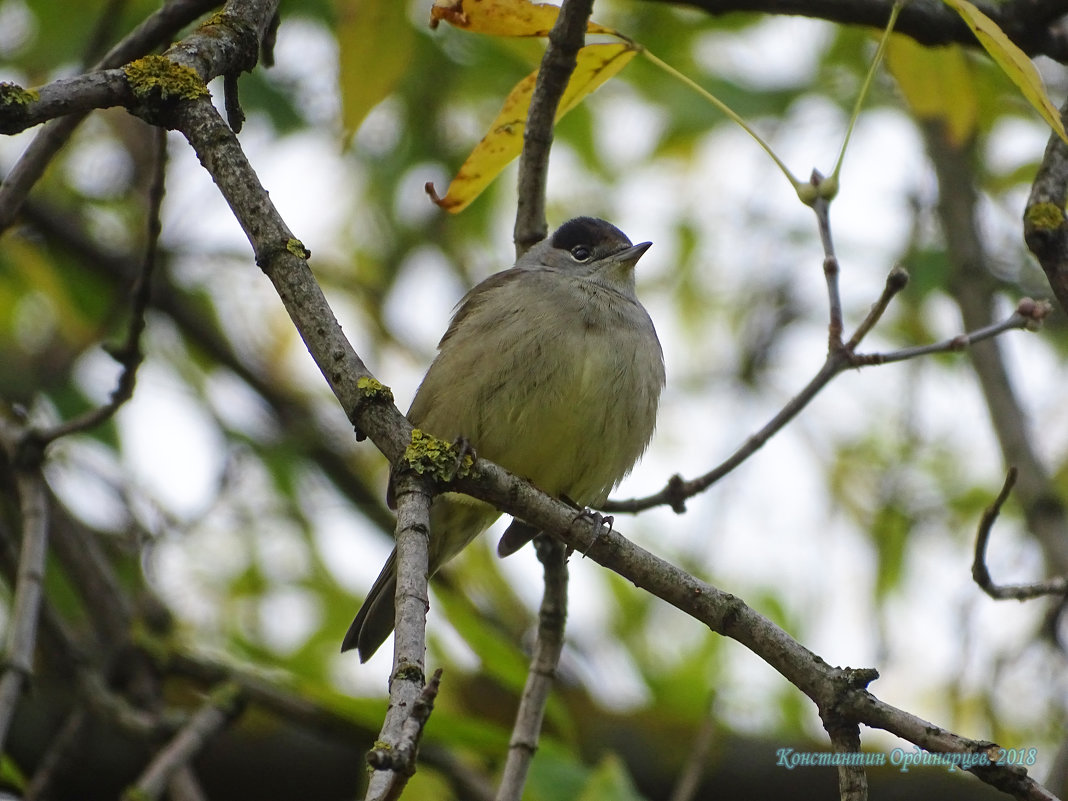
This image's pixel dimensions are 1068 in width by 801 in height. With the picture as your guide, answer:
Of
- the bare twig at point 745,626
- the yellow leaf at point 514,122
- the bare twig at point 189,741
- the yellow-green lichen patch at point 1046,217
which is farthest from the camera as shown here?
the bare twig at point 189,741

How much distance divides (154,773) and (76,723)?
823 mm

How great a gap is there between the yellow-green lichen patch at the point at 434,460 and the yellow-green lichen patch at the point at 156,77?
104 centimetres

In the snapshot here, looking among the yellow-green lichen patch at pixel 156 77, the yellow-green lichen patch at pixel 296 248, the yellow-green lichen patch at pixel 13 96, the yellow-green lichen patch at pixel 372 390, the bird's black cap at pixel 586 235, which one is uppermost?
the bird's black cap at pixel 586 235

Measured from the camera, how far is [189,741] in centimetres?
466

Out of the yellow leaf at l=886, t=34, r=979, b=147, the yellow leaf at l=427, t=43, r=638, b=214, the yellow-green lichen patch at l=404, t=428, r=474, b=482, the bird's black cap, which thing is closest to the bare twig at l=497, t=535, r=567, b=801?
the yellow-green lichen patch at l=404, t=428, r=474, b=482

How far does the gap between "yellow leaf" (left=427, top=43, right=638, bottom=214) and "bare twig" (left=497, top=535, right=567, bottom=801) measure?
3.81ft

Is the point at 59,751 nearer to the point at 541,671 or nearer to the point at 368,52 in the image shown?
the point at 541,671

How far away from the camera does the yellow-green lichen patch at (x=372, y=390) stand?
2.82m

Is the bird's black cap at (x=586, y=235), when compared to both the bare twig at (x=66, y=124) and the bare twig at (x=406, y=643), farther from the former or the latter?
the bare twig at (x=406, y=643)

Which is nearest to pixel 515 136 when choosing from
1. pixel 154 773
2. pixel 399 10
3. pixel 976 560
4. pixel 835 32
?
pixel 399 10

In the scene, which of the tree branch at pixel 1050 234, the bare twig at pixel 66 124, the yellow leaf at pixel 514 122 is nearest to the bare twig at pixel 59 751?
the bare twig at pixel 66 124

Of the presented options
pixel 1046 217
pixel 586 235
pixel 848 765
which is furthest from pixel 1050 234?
pixel 586 235

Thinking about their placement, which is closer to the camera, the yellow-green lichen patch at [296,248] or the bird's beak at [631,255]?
the yellow-green lichen patch at [296,248]

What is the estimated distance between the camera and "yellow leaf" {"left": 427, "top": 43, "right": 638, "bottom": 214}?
3.76m
